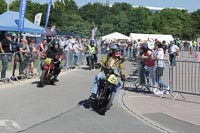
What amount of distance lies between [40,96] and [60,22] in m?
94.1

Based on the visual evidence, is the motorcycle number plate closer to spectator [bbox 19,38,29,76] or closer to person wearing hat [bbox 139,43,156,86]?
person wearing hat [bbox 139,43,156,86]

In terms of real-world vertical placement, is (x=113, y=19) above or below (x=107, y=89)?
above

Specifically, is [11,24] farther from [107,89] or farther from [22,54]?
[107,89]

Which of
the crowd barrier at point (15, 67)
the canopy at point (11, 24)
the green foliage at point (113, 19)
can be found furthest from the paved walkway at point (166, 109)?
the green foliage at point (113, 19)

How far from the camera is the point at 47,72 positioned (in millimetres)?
15898

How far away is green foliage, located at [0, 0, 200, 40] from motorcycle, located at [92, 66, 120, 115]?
85.6m

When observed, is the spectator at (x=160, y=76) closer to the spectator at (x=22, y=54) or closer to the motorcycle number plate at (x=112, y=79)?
the motorcycle number plate at (x=112, y=79)

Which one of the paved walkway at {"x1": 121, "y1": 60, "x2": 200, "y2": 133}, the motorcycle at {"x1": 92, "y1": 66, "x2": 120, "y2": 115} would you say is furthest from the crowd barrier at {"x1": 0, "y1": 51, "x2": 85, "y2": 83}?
the motorcycle at {"x1": 92, "y1": 66, "x2": 120, "y2": 115}

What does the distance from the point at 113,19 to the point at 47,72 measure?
101710mm

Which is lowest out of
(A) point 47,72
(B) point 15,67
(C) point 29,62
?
(A) point 47,72

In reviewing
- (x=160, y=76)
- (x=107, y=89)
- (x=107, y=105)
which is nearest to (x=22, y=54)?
(x=160, y=76)

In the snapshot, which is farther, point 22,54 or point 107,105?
point 22,54

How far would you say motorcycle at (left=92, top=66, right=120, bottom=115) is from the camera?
1088 cm

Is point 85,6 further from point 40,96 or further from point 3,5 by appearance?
point 40,96
